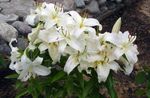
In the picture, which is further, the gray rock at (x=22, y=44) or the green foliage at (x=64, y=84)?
the gray rock at (x=22, y=44)

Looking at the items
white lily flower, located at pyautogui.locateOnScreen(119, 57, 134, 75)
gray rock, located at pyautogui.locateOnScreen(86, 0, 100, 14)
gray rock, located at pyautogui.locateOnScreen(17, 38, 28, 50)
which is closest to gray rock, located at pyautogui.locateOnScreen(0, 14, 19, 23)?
gray rock, located at pyautogui.locateOnScreen(17, 38, 28, 50)

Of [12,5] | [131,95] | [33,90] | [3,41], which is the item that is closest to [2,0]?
[12,5]

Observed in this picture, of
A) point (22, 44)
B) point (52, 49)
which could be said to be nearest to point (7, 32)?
point (22, 44)

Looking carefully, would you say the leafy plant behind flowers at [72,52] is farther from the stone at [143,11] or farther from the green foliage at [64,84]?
the stone at [143,11]

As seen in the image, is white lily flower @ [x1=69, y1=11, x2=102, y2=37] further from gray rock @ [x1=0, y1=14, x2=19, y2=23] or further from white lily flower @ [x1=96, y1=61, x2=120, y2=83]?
gray rock @ [x1=0, y1=14, x2=19, y2=23]

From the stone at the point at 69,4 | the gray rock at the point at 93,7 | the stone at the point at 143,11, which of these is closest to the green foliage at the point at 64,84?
the stone at the point at 69,4

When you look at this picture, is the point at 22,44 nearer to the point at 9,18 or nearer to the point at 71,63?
the point at 9,18
